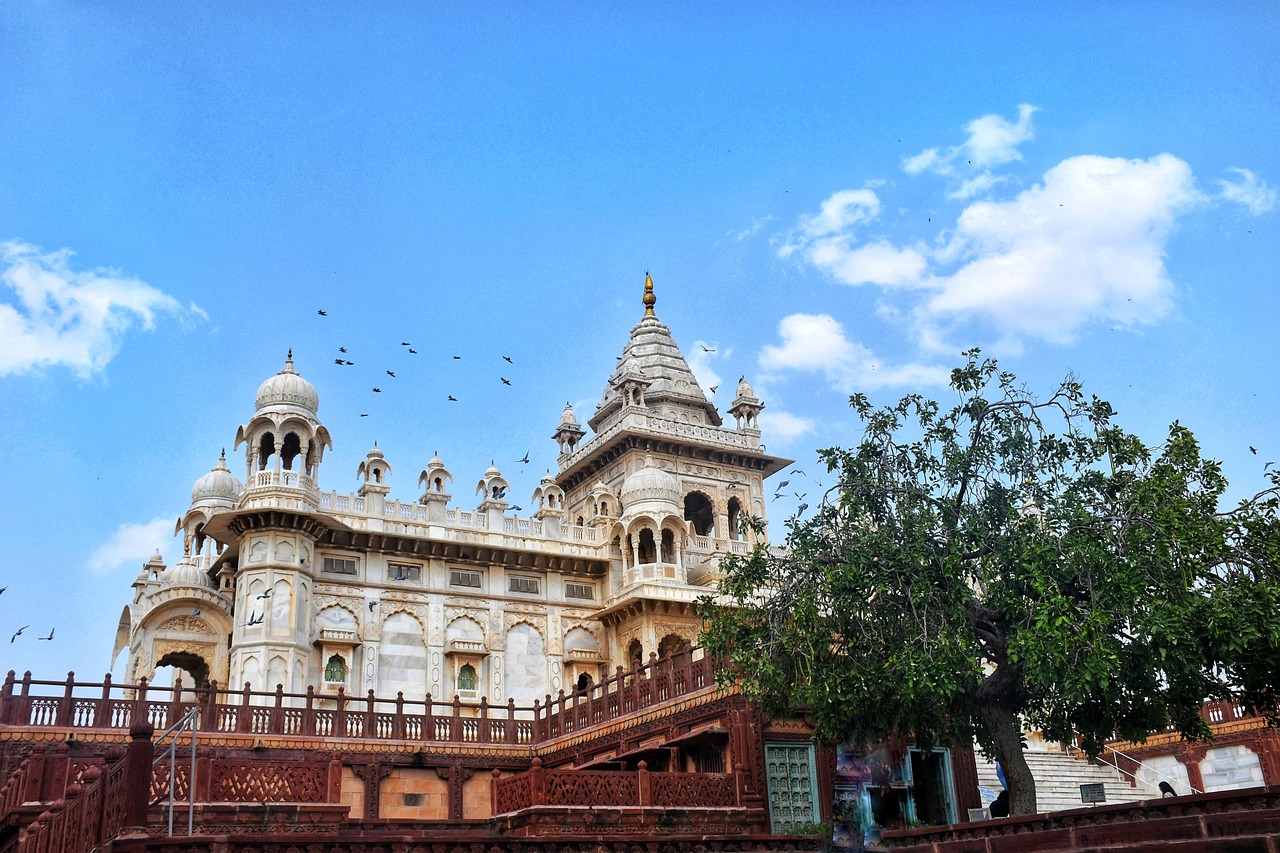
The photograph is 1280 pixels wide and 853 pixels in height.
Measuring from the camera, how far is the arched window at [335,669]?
3281cm

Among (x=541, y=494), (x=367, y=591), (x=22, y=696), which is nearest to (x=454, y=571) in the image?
(x=367, y=591)

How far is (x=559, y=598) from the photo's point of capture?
3703cm

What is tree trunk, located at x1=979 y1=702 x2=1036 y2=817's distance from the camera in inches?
684

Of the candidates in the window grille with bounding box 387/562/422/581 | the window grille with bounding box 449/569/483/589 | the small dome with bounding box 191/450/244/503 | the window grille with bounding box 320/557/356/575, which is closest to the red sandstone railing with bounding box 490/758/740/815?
the window grille with bounding box 320/557/356/575

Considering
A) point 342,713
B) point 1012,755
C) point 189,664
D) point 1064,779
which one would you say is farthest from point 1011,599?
point 189,664

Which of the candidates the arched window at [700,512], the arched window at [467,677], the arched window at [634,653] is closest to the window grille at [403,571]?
the arched window at [467,677]

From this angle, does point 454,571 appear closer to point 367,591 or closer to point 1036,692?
point 367,591

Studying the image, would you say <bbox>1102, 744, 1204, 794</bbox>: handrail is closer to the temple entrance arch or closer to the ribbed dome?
the ribbed dome

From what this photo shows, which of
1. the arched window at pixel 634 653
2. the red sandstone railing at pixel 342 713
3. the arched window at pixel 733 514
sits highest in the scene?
the arched window at pixel 733 514

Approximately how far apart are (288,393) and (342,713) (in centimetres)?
1095

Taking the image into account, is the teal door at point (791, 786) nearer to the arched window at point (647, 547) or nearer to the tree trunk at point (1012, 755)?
the tree trunk at point (1012, 755)

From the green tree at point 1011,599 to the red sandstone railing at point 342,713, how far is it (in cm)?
368

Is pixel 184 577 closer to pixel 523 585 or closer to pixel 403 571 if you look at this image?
pixel 403 571

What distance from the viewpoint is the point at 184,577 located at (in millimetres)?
33969
